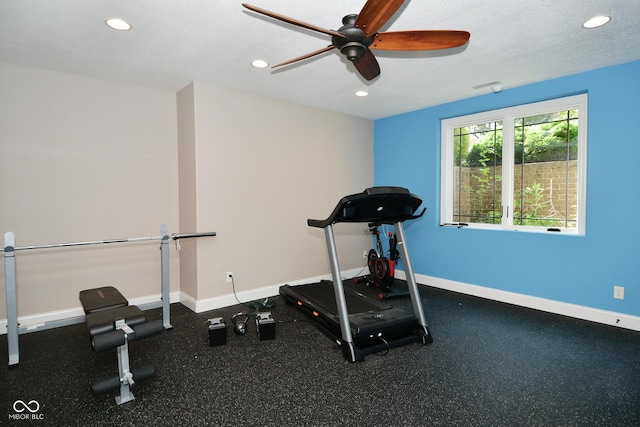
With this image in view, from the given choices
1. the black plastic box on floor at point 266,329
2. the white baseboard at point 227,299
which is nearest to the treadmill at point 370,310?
the black plastic box on floor at point 266,329

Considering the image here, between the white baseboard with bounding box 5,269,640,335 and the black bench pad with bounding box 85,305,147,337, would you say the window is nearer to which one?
the white baseboard with bounding box 5,269,640,335

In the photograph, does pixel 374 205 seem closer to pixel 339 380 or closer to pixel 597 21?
pixel 339 380

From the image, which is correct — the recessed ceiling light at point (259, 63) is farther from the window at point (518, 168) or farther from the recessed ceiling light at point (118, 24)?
the window at point (518, 168)

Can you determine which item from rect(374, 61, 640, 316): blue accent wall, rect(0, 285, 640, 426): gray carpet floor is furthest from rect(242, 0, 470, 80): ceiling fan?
rect(374, 61, 640, 316): blue accent wall

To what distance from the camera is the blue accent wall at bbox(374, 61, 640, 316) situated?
3.11 m

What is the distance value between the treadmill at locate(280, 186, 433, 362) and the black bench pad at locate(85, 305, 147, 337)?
1.42 meters

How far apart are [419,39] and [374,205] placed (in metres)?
1.16

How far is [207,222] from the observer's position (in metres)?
3.73

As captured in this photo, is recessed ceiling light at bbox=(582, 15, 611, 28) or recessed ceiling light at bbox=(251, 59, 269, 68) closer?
recessed ceiling light at bbox=(582, 15, 611, 28)

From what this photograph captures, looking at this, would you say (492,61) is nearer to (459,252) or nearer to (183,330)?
(459,252)

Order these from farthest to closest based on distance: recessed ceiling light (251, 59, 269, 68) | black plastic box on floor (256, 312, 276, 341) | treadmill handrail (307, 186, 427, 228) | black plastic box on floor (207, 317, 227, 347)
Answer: recessed ceiling light (251, 59, 269, 68)
black plastic box on floor (256, 312, 276, 341)
black plastic box on floor (207, 317, 227, 347)
treadmill handrail (307, 186, 427, 228)

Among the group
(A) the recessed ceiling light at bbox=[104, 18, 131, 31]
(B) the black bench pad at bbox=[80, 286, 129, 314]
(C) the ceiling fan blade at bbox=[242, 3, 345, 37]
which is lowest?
(B) the black bench pad at bbox=[80, 286, 129, 314]

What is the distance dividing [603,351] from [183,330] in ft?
11.9

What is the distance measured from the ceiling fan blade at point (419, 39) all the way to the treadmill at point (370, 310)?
959 mm
